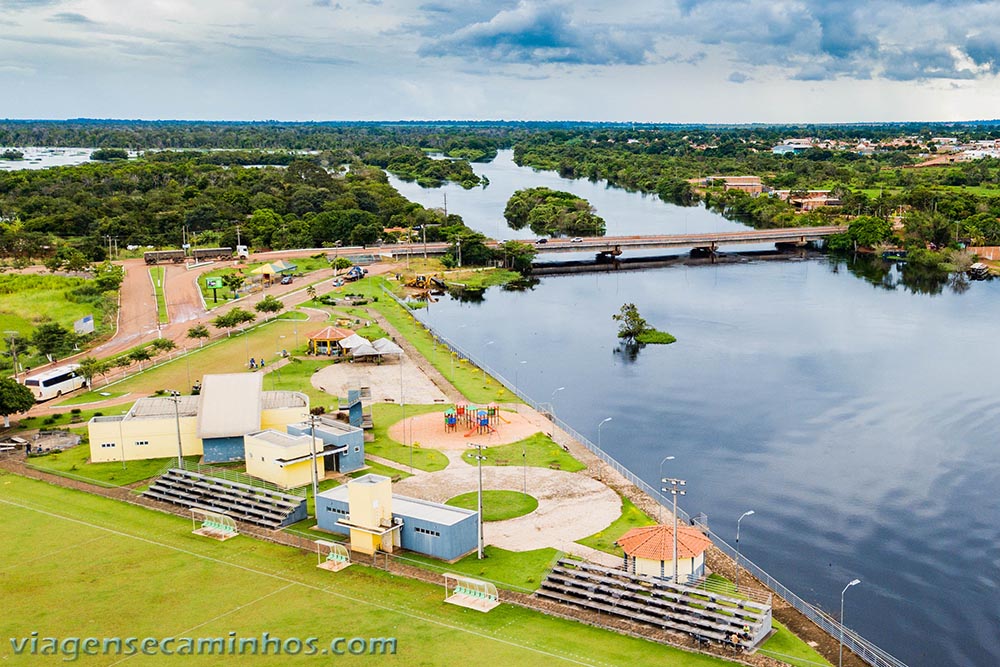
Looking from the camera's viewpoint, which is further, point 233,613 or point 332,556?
point 332,556

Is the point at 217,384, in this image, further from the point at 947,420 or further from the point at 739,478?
the point at 947,420

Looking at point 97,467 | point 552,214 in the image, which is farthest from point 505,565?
point 552,214

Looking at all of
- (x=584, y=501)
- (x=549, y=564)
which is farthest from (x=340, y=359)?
(x=549, y=564)

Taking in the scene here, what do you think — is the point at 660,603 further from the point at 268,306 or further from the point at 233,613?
the point at 268,306

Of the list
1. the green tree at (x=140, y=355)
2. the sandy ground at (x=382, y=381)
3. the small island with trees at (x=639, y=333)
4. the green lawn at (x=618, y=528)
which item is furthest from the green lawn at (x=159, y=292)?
the green lawn at (x=618, y=528)

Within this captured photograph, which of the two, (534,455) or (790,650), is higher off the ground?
(534,455)

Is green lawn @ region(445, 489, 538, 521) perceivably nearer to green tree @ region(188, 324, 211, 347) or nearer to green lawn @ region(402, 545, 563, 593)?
green lawn @ region(402, 545, 563, 593)

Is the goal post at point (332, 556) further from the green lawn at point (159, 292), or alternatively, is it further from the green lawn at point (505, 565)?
the green lawn at point (159, 292)
